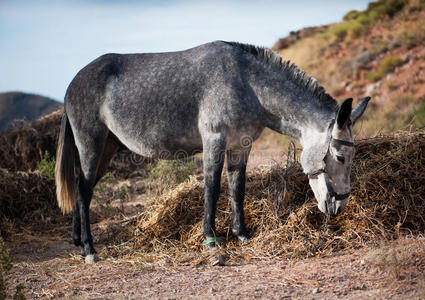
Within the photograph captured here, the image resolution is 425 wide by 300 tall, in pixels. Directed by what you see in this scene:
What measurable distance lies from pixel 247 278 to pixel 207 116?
1.74 metres

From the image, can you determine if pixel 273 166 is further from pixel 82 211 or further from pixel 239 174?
pixel 82 211

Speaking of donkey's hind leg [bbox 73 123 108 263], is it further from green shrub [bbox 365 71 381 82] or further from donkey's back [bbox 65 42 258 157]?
green shrub [bbox 365 71 381 82]

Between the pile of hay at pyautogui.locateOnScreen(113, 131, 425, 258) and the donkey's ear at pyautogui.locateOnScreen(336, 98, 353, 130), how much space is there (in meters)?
1.28

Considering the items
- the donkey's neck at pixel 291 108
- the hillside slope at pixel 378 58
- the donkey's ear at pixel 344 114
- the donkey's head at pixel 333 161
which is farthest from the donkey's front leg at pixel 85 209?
the hillside slope at pixel 378 58

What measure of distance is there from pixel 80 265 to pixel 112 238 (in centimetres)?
111

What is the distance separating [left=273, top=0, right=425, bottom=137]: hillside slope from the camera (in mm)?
18508

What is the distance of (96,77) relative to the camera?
5027 millimetres

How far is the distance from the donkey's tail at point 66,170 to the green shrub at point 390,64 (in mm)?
19535

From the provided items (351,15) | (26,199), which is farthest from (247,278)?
(351,15)

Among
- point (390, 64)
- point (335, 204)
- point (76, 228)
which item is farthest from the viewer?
point (390, 64)

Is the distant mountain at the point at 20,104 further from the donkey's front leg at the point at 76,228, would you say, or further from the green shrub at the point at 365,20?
the donkey's front leg at the point at 76,228

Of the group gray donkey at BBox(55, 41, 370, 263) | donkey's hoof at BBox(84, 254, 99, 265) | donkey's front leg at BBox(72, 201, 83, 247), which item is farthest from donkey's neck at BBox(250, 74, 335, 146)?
donkey's front leg at BBox(72, 201, 83, 247)

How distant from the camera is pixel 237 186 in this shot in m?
4.90

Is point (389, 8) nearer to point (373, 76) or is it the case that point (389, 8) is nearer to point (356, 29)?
point (356, 29)
